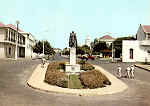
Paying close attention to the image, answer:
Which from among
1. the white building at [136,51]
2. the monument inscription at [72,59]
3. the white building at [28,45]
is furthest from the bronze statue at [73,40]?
the white building at [28,45]

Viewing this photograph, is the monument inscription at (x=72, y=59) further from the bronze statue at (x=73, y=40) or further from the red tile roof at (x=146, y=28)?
the red tile roof at (x=146, y=28)

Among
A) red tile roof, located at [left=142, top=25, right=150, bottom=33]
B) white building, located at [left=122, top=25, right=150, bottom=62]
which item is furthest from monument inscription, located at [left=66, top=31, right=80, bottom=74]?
red tile roof, located at [left=142, top=25, right=150, bottom=33]

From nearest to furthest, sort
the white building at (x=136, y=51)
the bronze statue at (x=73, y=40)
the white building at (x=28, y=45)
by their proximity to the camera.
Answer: the bronze statue at (x=73, y=40) < the white building at (x=136, y=51) < the white building at (x=28, y=45)

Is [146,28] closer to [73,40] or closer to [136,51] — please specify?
[136,51]

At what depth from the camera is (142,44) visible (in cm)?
4134

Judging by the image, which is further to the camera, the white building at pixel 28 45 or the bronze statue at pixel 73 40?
the white building at pixel 28 45

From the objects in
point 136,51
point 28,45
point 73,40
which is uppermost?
point 28,45

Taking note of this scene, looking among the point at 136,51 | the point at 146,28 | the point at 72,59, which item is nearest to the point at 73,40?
the point at 72,59

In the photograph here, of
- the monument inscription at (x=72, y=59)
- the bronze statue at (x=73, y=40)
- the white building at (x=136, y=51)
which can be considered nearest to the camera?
the monument inscription at (x=72, y=59)

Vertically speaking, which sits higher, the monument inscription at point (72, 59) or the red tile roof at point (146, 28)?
the red tile roof at point (146, 28)

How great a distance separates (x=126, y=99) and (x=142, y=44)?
33957 millimetres

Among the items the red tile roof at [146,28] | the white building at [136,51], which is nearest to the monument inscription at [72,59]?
the white building at [136,51]

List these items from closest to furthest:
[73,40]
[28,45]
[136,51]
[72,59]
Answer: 1. [72,59]
2. [73,40]
3. [136,51]
4. [28,45]

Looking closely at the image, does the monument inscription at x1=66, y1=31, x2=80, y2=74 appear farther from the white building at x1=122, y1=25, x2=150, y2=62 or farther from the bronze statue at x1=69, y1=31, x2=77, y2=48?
the white building at x1=122, y1=25, x2=150, y2=62
